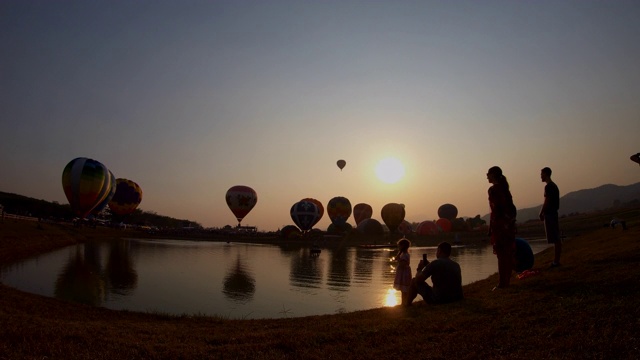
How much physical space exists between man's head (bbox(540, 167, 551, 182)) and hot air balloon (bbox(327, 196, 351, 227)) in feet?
254

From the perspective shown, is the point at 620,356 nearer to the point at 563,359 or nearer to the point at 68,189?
the point at 563,359

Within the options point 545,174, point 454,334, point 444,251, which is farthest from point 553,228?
point 454,334

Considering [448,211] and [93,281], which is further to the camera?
[448,211]

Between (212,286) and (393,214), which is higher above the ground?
(393,214)

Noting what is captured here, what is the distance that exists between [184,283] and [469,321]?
18.6 m

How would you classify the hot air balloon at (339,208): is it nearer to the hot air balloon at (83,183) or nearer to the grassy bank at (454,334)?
the hot air balloon at (83,183)

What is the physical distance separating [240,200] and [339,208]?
22790mm

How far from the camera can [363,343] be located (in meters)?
6.46

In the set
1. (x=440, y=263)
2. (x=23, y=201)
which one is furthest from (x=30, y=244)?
(x=23, y=201)

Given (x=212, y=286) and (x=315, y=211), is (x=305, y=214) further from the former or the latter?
(x=212, y=286)

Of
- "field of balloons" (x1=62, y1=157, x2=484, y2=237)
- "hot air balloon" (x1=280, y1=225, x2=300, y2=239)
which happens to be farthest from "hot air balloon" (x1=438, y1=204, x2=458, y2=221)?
"hot air balloon" (x1=280, y1=225, x2=300, y2=239)

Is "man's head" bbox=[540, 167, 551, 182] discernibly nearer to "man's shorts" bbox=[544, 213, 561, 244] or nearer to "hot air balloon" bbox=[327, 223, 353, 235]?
"man's shorts" bbox=[544, 213, 561, 244]

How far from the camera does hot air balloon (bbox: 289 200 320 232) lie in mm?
81562

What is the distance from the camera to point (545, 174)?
1024 cm
